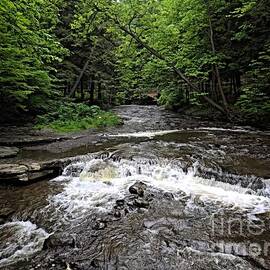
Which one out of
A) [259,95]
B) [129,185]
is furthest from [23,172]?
[259,95]

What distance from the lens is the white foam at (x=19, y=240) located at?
15.5 ft

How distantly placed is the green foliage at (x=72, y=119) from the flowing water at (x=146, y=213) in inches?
218

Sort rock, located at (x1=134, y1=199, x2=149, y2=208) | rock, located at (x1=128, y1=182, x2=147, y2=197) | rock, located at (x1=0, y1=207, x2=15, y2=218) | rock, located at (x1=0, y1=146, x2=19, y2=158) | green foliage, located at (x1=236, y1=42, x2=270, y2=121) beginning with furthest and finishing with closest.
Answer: green foliage, located at (x1=236, y1=42, x2=270, y2=121), rock, located at (x1=0, y1=146, x2=19, y2=158), rock, located at (x1=128, y1=182, x2=147, y2=197), rock, located at (x1=134, y1=199, x2=149, y2=208), rock, located at (x1=0, y1=207, x2=15, y2=218)

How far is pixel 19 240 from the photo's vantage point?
517cm

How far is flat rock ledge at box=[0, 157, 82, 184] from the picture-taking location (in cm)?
753

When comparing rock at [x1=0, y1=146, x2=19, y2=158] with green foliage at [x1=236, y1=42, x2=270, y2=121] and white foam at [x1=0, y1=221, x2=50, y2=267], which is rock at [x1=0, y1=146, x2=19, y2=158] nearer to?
white foam at [x1=0, y1=221, x2=50, y2=267]

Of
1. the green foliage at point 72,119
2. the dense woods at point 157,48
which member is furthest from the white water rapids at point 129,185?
the green foliage at point 72,119

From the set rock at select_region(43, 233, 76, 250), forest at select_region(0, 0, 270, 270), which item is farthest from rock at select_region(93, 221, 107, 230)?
rock at select_region(43, 233, 76, 250)

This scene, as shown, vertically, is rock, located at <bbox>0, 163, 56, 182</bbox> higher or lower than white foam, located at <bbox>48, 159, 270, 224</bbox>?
higher

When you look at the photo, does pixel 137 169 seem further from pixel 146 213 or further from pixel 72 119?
pixel 72 119

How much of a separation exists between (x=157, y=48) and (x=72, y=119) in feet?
23.6

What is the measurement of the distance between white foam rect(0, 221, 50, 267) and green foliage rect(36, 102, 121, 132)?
8752 mm

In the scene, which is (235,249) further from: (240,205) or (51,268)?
(51,268)

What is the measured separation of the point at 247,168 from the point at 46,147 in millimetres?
6992
